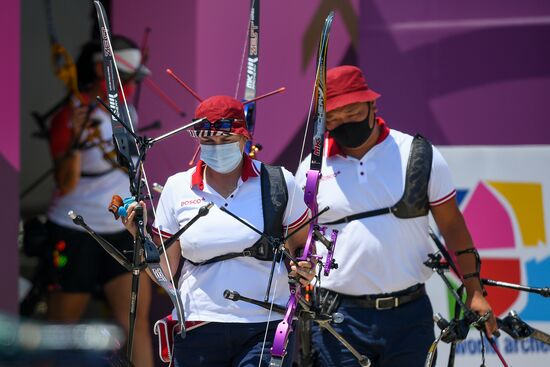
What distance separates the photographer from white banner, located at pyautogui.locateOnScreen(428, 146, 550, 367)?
6477 millimetres

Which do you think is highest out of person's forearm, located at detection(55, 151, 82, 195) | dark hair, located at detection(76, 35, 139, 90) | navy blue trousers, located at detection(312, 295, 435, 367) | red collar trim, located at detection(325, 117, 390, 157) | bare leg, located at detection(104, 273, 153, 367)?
dark hair, located at detection(76, 35, 139, 90)

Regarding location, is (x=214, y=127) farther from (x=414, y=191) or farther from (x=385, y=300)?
(x=385, y=300)

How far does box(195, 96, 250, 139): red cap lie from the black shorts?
2.60 metres

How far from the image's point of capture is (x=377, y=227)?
523 centimetres

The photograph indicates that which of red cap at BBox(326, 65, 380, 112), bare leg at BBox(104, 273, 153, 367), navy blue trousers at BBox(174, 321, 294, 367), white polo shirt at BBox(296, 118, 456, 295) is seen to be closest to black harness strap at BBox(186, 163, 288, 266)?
navy blue trousers at BBox(174, 321, 294, 367)

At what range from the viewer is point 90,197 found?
7.38 meters

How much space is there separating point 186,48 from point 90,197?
113 cm

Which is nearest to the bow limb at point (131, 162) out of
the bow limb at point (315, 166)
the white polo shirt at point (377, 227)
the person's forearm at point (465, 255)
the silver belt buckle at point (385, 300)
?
the bow limb at point (315, 166)

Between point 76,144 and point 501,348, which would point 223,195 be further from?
point 76,144

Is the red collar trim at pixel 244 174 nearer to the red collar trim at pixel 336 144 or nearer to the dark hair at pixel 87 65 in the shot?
the red collar trim at pixel 336 144

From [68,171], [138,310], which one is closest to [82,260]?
[138,310]

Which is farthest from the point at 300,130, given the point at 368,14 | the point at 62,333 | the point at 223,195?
the point at 62,333

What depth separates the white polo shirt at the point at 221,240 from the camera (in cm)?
460

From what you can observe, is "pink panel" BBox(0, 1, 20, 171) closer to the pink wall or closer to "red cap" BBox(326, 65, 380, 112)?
the pink wall
